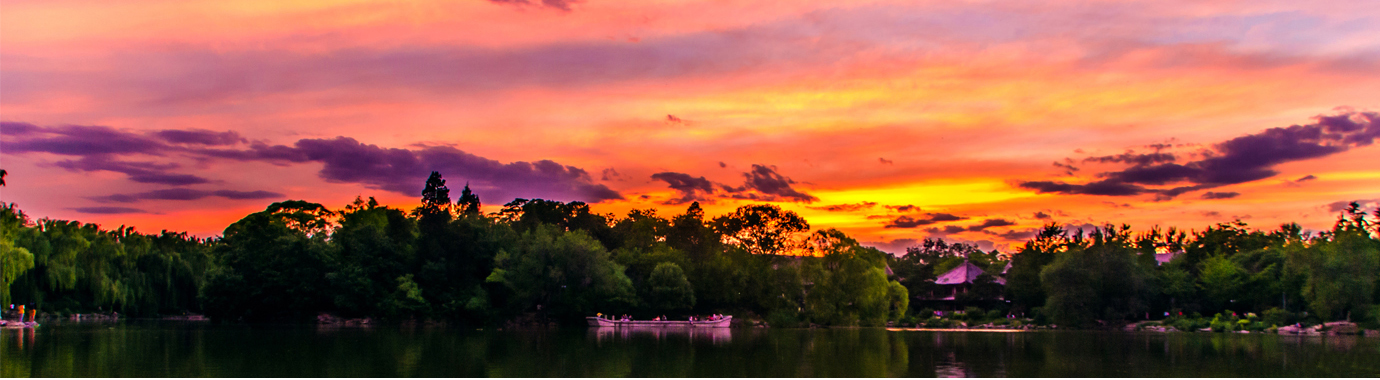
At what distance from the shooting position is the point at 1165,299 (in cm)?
7019

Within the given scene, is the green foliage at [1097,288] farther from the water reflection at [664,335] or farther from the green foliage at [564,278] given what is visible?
the green foliage at [564,278]

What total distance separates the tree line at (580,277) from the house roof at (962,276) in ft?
10.7

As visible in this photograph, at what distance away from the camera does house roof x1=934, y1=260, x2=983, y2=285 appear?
84250 millimetres

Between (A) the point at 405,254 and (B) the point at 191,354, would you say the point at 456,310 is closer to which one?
(A) the point at 405,254

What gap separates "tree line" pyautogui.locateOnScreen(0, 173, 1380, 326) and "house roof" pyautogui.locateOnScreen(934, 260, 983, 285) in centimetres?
327

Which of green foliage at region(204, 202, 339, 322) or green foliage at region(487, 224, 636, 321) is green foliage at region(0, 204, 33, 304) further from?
green foliage at region(487, 224, 636, 321)

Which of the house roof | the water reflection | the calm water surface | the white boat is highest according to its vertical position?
the house roof

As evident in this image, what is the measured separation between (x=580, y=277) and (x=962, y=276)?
38161 mm

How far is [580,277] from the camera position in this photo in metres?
67.9

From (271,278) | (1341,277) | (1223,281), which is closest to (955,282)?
(1223,281)

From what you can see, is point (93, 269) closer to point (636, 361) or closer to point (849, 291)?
point (849, 291)

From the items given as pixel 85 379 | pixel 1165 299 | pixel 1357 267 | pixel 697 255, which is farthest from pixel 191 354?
pixel 1165 299

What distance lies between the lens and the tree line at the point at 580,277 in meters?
65.9

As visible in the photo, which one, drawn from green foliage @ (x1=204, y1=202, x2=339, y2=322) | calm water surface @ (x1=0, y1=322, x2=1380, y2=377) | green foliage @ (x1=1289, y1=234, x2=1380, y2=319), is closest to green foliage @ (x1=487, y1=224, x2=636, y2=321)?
green foliage @ (x1=204, y1=202, x2=339, y2=322)
